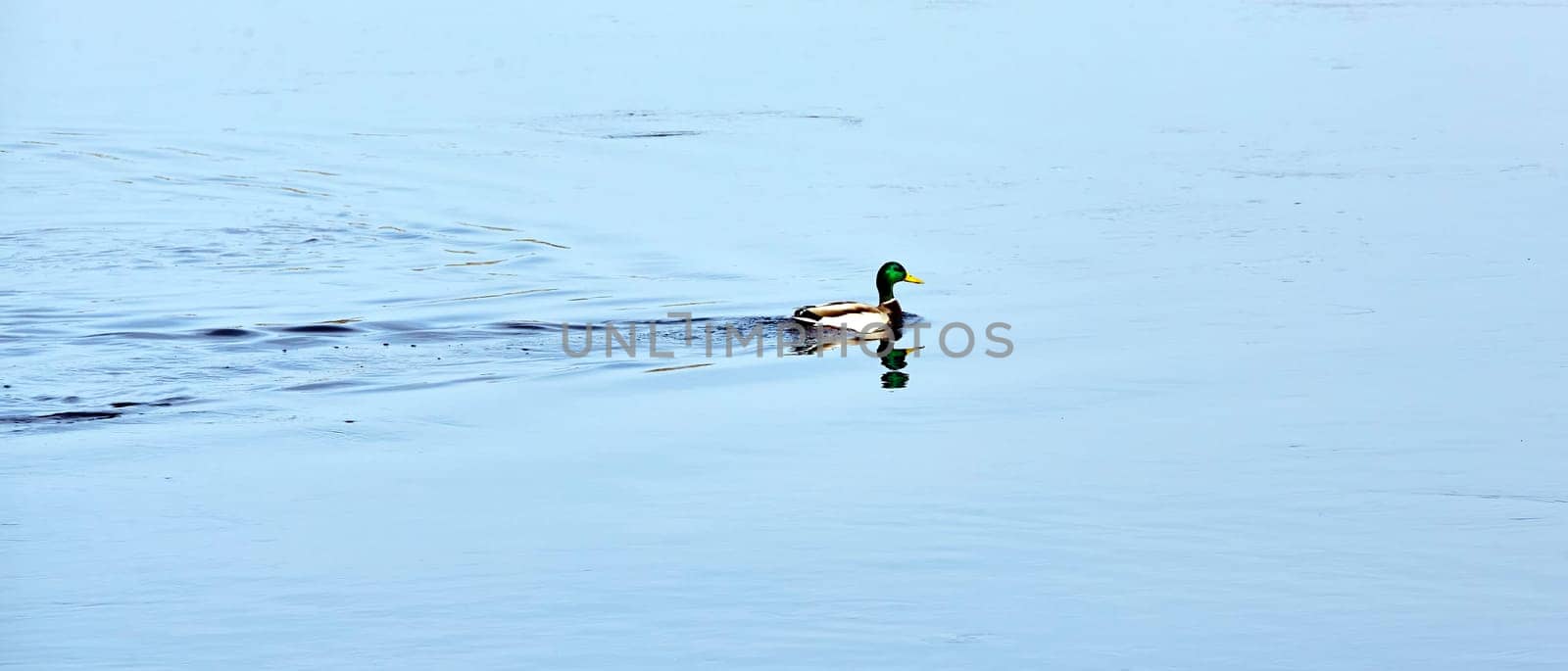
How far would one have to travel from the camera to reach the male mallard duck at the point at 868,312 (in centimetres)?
1244

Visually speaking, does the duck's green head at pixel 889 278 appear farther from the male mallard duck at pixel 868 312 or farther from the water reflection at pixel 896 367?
the water reflection at pixel 896 367

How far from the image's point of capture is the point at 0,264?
1421 centimetres

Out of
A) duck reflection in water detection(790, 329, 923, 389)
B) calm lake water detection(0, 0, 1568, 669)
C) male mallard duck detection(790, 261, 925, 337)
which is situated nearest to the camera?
calm lake water detection(0, 0, 1568, 669)

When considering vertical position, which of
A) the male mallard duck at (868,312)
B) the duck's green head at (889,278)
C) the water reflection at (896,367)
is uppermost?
the duck's green head at (889,278)

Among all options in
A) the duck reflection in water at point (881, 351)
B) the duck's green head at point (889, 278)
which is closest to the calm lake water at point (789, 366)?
the duck reflection in water at point (881, 351)

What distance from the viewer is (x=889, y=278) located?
13266 millimetres

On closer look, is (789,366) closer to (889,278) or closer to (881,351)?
(881,351)

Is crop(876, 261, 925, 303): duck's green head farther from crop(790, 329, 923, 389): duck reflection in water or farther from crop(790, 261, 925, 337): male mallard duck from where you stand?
crop(790, 329, 923, 389): duck reflection in water

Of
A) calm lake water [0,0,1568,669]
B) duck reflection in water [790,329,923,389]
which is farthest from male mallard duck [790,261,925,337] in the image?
calm lake water [0,0,1568,669]

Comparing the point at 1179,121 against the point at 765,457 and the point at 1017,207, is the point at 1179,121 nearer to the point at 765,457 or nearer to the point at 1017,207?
the point at 1017,207

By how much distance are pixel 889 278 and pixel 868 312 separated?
1.79ft

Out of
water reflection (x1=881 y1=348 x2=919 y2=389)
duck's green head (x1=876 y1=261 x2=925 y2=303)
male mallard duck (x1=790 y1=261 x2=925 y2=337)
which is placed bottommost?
water reflection (x1=881 y1=348 x2=919 y2=389)

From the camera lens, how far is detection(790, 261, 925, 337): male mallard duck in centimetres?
1244

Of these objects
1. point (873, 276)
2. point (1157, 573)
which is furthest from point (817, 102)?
point (1157, 573)
